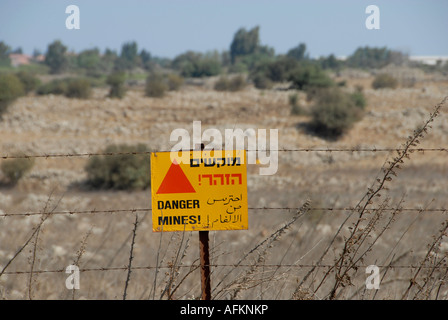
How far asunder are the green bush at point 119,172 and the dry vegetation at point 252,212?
0.43 metres

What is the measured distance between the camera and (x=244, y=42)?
96.2m

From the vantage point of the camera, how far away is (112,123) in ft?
89.3

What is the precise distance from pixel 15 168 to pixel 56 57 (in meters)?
Result: 56.5

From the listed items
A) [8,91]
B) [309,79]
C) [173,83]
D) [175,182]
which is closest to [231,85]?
[173,83]

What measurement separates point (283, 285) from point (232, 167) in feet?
4.29

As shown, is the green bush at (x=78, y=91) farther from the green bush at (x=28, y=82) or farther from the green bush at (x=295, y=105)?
the green bush at (x=295, y=105)

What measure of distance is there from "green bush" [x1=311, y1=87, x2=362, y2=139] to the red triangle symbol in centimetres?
2305

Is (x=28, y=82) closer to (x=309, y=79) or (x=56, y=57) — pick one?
(x=309, y=79)

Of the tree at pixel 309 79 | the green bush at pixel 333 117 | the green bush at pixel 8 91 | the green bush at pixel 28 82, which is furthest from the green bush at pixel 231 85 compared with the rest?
the green bush at pixel 8 91

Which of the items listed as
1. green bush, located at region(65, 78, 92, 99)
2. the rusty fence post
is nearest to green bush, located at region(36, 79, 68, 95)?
green bush, located at region(65, 78, 92, 99)

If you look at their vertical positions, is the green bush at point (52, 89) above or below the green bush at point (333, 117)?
above

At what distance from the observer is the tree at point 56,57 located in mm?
70062
